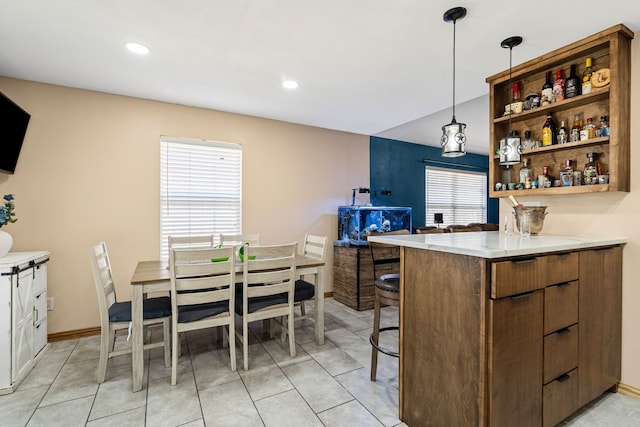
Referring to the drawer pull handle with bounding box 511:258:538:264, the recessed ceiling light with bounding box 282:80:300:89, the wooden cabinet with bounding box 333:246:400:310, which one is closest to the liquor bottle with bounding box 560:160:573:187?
the drawer pull handle with bounding box 511:258:538:264

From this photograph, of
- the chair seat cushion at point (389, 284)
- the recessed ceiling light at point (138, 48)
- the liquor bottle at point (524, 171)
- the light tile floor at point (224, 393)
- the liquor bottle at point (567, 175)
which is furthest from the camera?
the liquor bottle at point (524, 171)

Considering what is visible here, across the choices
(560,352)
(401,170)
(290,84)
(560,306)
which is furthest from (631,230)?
(401,170)

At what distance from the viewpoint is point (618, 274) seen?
201 centimetres

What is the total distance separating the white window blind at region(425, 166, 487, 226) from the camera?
5746 mm

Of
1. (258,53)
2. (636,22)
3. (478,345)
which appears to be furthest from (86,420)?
(636,22)

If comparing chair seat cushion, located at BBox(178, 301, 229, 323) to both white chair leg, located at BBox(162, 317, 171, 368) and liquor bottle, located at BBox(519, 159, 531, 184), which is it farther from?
liquor bottle, located at BBox(519, 159, 531, 184)

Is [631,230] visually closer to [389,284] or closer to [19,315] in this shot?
[389,284]

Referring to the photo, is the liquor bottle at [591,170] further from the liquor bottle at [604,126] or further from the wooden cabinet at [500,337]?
the wooden cabinet at [500,337]

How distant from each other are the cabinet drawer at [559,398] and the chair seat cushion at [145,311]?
2343 mm

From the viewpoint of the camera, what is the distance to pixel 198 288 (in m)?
2.12

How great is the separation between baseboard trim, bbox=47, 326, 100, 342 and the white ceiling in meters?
2.31

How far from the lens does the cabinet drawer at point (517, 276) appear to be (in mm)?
1286

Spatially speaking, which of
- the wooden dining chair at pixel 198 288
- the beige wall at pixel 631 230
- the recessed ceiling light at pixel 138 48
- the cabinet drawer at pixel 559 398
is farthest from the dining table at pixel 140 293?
the beige wall at pixel 631 230

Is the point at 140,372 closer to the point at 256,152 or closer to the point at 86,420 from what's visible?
the point at 86,420
